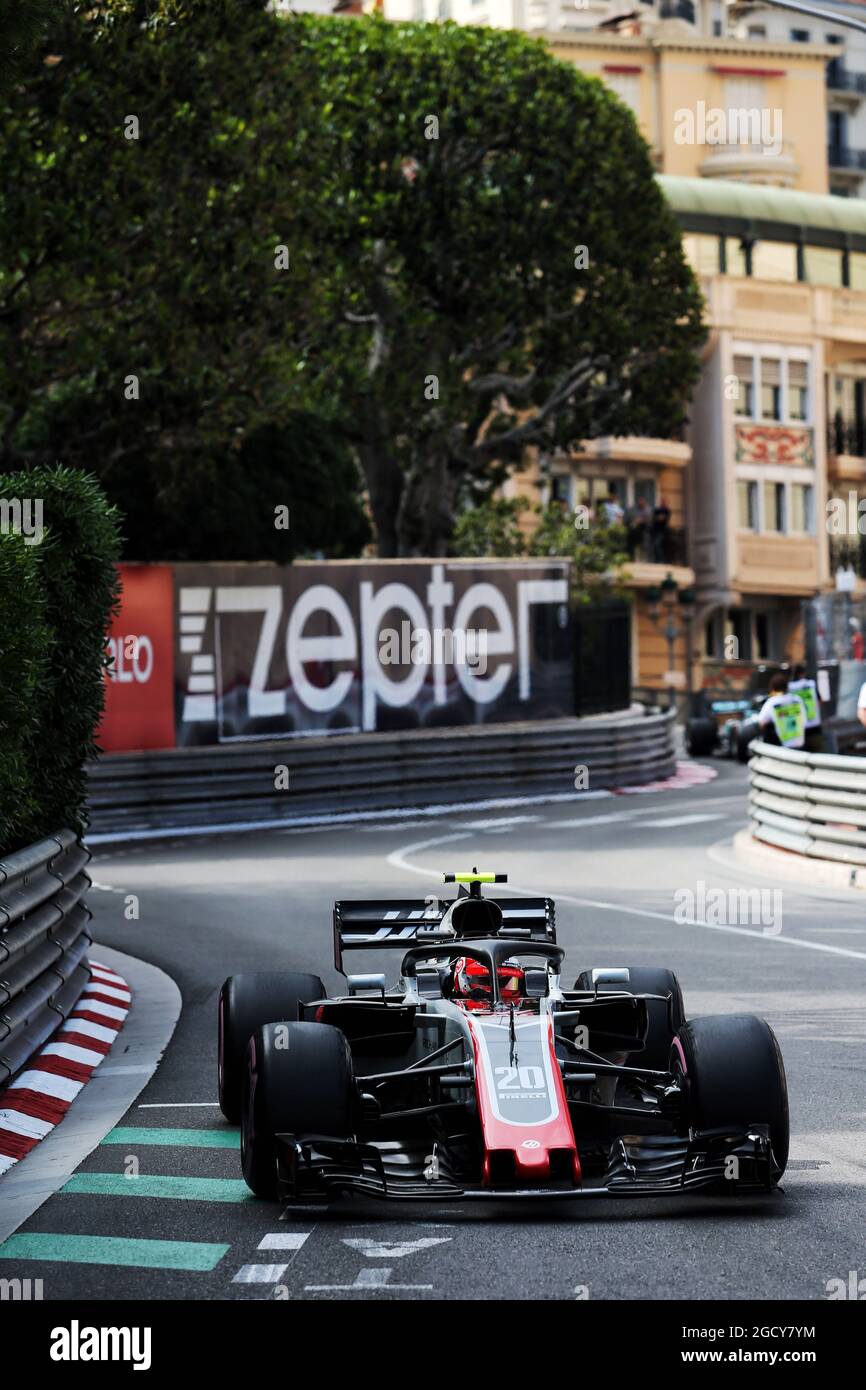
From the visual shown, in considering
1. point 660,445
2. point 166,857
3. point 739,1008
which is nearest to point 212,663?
point 166,857

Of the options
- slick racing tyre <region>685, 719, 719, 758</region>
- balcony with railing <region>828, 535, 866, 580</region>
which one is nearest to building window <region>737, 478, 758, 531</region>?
balcony with railing <region>828, 535, 866, 580</region>

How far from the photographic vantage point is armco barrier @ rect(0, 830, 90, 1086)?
33.0ft

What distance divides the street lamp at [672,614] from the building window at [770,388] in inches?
199

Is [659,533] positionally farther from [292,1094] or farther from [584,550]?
[292,1094]

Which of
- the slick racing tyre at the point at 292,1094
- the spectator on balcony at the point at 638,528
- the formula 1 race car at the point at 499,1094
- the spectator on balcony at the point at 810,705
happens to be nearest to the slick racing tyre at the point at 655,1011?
the formula 1 race car at the point at 499,1094

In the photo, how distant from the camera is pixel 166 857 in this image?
22.6 m

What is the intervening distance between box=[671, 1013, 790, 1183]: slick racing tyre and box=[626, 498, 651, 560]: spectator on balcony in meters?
49.3

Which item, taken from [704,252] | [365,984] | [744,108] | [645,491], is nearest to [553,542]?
[645,491]

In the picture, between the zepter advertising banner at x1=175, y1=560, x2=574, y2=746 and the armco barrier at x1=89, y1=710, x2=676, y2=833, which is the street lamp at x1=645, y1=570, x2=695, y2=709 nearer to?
the armco barrier at x1=89, y1=710, x2=676, y2=833

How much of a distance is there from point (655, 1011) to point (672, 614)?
49848 millimetres

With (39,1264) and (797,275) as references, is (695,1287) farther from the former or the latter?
(797,275)

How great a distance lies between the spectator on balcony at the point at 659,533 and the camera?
56.8 m

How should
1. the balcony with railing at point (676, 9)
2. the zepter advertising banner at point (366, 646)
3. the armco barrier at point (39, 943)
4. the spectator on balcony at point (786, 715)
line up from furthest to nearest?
the balcony with railing at point (676, 9) → the zepter advertising banner at point (366, 646) → the spectator on balcony at point (786, 715) → the armco barrier at point (39, 943)

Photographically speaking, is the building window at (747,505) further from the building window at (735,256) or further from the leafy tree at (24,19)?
the leafy tree at (24,19)
